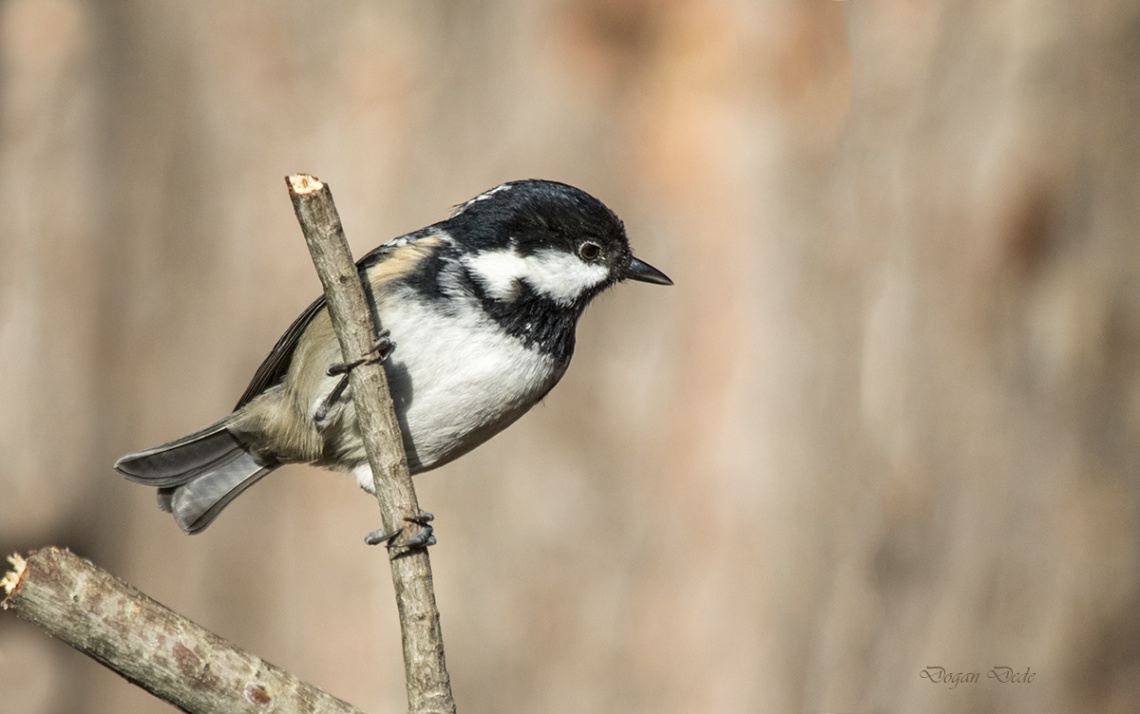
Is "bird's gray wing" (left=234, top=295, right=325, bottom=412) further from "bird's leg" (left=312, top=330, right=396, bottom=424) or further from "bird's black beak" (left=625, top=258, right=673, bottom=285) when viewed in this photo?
"bird's black beak" (left=625, top=258, right=673, bottom=285)

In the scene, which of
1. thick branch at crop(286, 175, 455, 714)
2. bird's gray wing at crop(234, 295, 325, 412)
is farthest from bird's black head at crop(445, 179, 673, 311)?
thick branch at crop(286, 175, 455, 714)

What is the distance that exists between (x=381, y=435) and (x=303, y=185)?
58 centimetres

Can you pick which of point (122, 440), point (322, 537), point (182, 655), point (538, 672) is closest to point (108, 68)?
point (122, 440)

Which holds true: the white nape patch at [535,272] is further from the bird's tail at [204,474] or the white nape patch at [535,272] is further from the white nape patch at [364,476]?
the bird's tail at [204,474]

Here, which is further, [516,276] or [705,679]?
[705,679]

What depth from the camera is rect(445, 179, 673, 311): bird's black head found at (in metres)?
3.13

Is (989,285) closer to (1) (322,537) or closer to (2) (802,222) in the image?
(2) (802,222)

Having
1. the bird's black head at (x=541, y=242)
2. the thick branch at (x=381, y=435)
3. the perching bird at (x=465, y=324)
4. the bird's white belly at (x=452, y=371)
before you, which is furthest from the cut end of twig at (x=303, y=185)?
the bird's black head at (x=541, y=242)

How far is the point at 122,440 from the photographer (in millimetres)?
5125

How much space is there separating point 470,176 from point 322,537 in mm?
1731

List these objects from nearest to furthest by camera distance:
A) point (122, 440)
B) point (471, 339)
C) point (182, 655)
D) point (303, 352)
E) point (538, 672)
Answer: point (182, 655), point (471, 339), point (303, 352), point (538, 672), point (122, 440)

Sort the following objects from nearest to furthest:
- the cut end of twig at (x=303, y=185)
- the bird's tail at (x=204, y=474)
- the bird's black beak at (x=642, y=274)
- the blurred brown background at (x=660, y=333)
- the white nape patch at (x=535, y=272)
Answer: the cut end of twig at (x=303, y=185)
the white nape patch at (x=535, y=272)
the bird's black beak at (x=642, y=274)
the bird's tail at (x=204, y=474)
the blurred brown background at (x=660, y=333)

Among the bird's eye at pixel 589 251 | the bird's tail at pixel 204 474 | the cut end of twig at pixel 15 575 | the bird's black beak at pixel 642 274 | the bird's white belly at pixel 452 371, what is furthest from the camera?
the bird's tail at pixel 204 474

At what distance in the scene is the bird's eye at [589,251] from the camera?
3.25m
